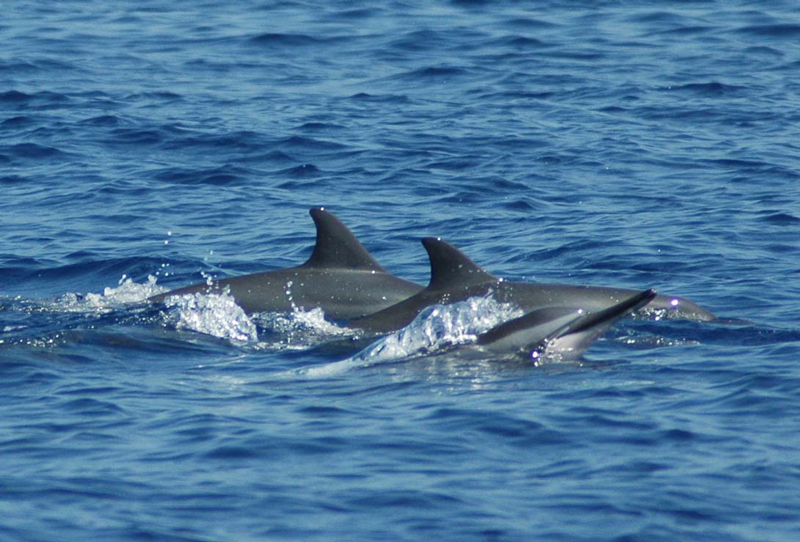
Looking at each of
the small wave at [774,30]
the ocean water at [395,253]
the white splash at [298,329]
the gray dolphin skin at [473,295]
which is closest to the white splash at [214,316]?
the ocean water at [395,253]

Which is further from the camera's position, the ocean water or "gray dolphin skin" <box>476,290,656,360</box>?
"gray dolphin skin" <box>476,290,656,360</box>

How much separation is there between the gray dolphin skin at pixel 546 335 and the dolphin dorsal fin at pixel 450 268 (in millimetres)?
1623

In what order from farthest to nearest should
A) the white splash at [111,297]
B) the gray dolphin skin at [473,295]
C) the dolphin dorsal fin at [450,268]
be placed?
the white splash at [111,297] < the dolphin dorsal fin at [450,268] < the gray dolphin skin at [473,295]

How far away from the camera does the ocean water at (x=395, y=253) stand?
907 cm

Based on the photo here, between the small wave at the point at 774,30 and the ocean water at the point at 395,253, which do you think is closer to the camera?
the ocean water at the point at 395,253

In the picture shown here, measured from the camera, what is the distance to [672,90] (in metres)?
25.3

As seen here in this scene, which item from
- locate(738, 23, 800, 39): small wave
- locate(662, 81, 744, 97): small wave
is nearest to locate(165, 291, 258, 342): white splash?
locate(662, 81, 744, 97): small wave

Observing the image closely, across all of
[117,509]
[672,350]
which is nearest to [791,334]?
[672,350]

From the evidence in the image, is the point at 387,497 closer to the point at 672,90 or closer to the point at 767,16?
the point at 672,90

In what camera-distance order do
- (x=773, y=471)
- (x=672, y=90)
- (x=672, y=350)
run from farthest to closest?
(x=672, y=90) < (x=672, y=350) < (x=773, y=471)

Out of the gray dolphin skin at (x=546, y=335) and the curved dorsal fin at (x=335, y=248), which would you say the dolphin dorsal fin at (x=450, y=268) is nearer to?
the curved dorsal fin at (x=335, y=248)

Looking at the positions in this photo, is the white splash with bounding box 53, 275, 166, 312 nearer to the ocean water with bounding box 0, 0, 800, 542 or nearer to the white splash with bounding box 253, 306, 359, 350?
the ocean water with bounding box 0, 0, 800, 542

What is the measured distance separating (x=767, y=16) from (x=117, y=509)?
83.6 feet

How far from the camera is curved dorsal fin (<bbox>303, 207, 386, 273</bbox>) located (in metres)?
14.5
